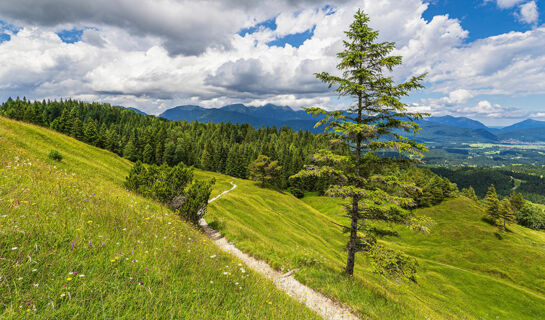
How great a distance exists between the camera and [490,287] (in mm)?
41844

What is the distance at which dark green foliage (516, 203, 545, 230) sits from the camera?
337 feet

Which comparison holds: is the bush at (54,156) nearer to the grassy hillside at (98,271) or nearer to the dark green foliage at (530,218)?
the grassy hillside at (98,271)

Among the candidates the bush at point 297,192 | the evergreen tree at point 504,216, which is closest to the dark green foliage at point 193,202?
the bush at point 297,192

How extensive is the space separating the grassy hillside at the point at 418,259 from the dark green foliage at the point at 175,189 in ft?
13.9

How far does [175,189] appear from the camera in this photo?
58.2ft

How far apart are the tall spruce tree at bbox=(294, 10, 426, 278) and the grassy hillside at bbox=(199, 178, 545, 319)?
2.64m

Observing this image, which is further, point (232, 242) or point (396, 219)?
point (232, 242)

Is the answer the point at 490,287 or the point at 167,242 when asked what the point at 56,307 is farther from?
the point at 490,287

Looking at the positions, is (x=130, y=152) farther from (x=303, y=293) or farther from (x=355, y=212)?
(x=355, y=212)

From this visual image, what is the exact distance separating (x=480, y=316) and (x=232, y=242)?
1600 inches

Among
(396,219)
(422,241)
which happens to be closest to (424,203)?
(422,241)

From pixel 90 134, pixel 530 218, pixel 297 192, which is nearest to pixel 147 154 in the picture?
pixel 90 134

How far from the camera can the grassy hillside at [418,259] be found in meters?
12.9

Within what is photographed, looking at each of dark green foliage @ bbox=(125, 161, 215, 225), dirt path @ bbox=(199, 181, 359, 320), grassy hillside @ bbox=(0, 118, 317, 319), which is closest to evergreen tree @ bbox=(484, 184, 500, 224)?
dirt path @ bbox=(199, 181, 359, 320)
